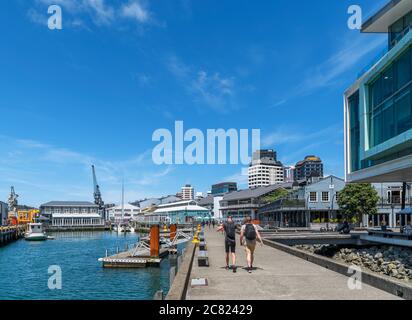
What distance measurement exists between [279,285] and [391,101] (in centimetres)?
2059

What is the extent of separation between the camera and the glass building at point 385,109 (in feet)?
87.0

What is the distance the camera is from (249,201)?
114 m

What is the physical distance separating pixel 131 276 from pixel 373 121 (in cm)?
2293

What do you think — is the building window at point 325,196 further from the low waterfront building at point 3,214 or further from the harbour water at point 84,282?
the low waterfront building at point 3,214

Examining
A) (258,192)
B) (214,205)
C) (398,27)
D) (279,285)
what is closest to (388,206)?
(398,27)

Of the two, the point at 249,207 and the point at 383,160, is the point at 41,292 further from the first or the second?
the point at 249,207

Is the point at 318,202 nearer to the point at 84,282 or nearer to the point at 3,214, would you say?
the point at 84,282

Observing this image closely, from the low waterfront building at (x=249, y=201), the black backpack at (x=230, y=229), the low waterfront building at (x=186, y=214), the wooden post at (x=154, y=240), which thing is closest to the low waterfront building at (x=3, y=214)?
the low waterfront building at (x=186, y=214)

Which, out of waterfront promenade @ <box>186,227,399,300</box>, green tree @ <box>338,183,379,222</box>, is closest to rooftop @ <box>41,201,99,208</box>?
green tree @ <box>338,183,379,222</box>

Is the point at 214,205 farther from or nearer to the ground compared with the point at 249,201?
nearer to the ground

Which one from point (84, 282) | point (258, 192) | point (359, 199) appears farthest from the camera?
point (258, 192)

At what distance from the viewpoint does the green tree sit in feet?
208

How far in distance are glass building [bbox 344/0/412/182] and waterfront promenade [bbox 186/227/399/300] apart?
14.2m

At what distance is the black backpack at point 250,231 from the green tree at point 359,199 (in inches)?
2071
